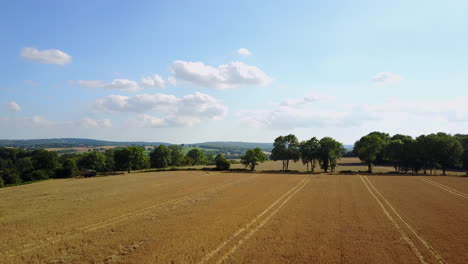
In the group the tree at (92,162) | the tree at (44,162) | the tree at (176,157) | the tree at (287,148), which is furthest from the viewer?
the tree at (176,157)

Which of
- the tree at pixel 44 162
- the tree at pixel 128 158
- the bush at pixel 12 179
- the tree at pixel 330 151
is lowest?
the bush at pixel 12 179

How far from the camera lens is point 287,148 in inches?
3551

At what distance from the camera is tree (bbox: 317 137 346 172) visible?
8311 centimetres

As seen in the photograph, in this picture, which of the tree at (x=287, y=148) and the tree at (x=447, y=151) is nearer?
the tree at (x=447, y=151)

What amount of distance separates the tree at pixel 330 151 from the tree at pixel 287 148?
26.4 ft

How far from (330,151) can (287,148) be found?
14727 millimetres

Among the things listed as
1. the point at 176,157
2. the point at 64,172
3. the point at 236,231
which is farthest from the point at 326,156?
the point at 64,172

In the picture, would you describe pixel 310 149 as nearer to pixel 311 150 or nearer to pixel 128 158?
pixel 311 150

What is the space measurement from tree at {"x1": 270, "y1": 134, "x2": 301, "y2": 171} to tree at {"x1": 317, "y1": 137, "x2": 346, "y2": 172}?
8.05m

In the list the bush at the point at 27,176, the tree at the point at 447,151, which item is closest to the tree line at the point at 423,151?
the tree at the point at 447,151

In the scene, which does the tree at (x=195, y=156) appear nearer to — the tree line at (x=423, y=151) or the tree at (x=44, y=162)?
the tree at (x=44, y=162)

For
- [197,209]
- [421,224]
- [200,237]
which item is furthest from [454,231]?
[197,209]

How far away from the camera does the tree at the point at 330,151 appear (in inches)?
3272

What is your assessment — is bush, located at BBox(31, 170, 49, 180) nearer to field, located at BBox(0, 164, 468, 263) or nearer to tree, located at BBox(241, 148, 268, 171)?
field, located at BBox(0, 164, 468, 263)
